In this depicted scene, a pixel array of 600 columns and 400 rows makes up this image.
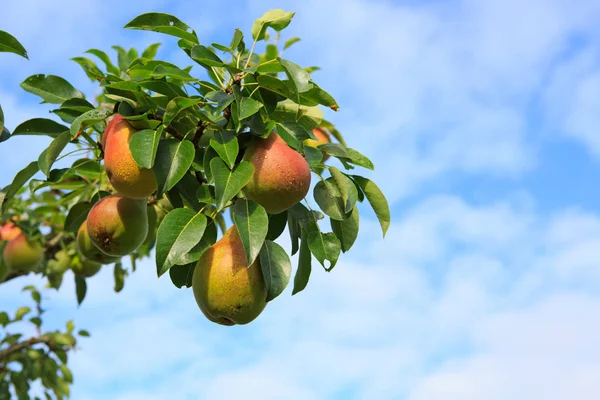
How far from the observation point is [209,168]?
1.57 meters

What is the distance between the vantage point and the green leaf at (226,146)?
1.51 m

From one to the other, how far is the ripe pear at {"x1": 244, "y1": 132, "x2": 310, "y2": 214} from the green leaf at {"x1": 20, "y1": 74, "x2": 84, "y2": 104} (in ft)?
1.97

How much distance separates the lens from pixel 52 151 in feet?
5.63

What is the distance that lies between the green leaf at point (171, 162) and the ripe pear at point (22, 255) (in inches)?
86.0

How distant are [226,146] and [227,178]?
3.4 inches

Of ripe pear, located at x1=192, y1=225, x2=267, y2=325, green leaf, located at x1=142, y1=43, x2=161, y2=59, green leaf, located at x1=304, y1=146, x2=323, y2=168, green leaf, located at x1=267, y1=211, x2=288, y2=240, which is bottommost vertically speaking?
ripe pear, located at x1=192, y1=225, x2=267, y2=325

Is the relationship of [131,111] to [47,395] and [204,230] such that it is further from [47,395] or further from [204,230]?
[47,395]

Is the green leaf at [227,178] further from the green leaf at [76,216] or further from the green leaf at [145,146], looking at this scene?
the green leaf at [76,216]

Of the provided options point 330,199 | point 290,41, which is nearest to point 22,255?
point 290,41

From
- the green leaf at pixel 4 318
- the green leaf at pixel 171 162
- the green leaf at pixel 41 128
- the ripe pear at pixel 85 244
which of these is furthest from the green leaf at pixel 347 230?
the green leaf at pixel 4 318

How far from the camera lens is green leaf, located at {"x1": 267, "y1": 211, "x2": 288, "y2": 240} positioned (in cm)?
176

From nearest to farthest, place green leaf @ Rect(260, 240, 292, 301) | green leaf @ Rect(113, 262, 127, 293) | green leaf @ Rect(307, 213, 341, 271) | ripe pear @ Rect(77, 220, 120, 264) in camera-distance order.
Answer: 1. green leaf @ Rect(260, 240, 292, 301)
2. green leaf @ Rect(307, 213, 341, 271)
3. ripe pear @ Rect(77, 220, 120, 264)
4. green leaf @ Rect(113, 262, 127, 293)

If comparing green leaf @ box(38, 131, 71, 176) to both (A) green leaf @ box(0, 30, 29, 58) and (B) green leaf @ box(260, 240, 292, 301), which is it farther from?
(B) green leaf @ box(260, 240, 292, 301)

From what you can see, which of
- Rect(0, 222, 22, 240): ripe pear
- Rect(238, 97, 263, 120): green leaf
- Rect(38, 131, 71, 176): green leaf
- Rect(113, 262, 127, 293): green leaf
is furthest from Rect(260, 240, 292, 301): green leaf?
Rect(0, 222, 22, 240): ripe pear
